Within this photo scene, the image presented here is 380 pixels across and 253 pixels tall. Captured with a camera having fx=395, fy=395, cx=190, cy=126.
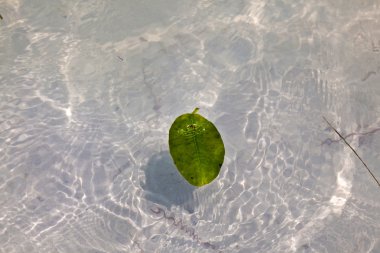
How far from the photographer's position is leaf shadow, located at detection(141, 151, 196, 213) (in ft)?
12.9

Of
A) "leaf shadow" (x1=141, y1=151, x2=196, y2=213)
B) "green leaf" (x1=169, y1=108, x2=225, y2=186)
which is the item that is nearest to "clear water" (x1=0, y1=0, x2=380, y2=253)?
"leaf shadow" (x1=141, y1=151, x2=196, y2=213)

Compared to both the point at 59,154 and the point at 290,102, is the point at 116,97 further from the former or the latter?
the point at 290,102

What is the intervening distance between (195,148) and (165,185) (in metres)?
0.94

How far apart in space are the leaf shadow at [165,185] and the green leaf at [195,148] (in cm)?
81

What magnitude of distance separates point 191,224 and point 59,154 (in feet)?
5.17

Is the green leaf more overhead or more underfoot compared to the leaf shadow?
more overhead

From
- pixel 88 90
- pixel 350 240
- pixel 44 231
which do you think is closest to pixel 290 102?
pixel 350 240

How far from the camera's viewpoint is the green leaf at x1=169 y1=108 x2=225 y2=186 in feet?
10.4

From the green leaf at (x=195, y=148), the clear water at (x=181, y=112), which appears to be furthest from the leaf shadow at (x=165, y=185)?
the green leaf at (x=195, y=148)

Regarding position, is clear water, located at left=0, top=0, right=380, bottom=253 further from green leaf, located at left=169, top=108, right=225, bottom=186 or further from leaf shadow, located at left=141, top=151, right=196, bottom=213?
green leaf, located at left=169, top=108, right=225, bottom=186

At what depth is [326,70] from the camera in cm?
455

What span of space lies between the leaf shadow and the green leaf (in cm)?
81

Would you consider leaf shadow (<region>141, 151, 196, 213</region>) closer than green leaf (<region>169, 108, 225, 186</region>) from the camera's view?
No

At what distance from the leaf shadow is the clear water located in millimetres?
14
